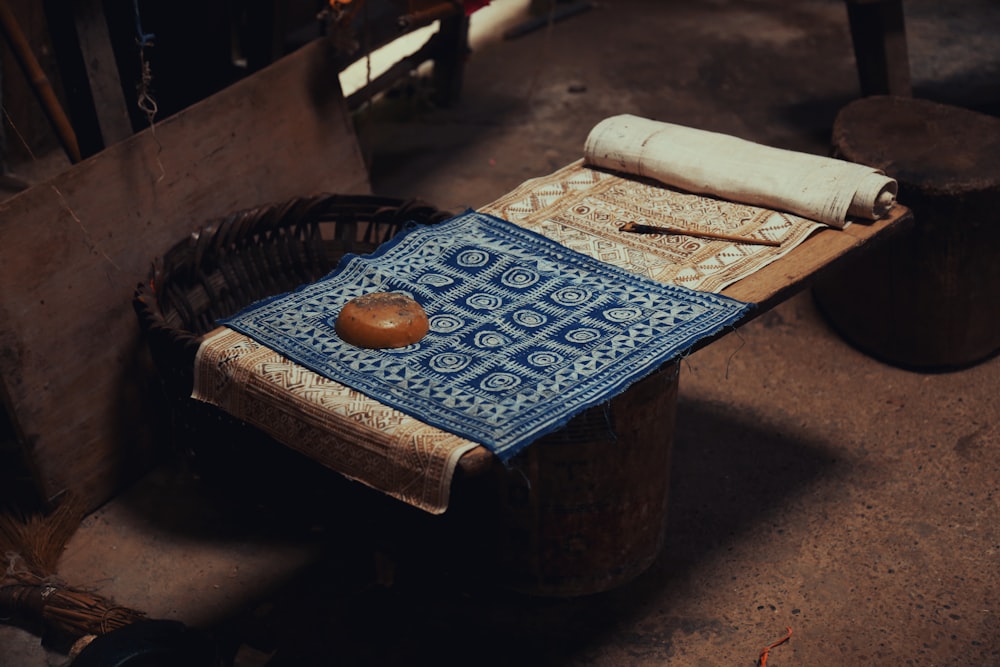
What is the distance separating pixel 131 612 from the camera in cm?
298

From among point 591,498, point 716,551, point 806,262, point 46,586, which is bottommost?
point 716,551

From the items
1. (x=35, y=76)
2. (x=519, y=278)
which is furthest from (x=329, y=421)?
(x=35, y=76)

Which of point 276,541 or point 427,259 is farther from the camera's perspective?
point 276,541

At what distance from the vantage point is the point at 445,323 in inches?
98.1

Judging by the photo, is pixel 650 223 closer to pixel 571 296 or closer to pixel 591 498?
pixel 571 296

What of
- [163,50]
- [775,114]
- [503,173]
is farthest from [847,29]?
[163,50]

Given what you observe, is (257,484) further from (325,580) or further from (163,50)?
(163,50)

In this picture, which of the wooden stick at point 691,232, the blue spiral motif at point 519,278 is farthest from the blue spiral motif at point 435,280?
the wooden stick at point 691,232

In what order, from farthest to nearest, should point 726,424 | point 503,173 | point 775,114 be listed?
1. point 775,114
2. point 503,173
3. point 726,424

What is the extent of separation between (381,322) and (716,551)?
1.37 metres

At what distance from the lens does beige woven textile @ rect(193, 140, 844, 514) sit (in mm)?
2139

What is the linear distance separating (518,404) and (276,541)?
1.40 metres

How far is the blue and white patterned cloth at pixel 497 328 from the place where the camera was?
2.21m

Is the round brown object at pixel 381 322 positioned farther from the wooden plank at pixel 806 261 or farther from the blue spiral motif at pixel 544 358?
the wooden plank at pixel 806 261
